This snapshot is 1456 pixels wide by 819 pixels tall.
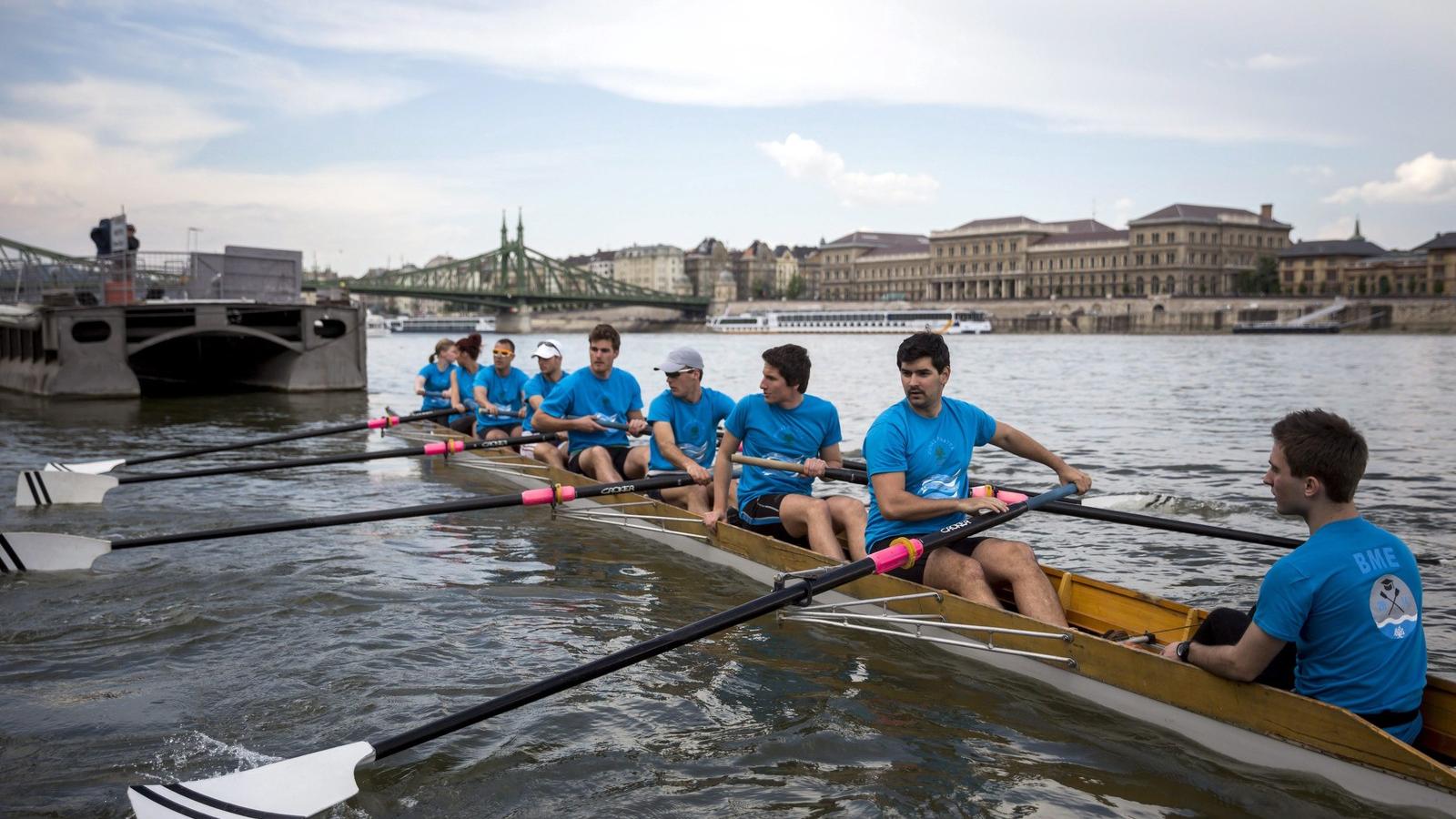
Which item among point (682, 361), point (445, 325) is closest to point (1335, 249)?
point (445, 325)

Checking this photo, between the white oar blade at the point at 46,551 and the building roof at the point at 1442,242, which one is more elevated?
the building roof at the point at 1442,242

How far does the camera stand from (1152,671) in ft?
15.5

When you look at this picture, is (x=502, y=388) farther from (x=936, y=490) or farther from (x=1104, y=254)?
(x=1104, y=254)

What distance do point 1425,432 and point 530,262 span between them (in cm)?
10776

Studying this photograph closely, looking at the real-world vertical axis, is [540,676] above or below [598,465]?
below

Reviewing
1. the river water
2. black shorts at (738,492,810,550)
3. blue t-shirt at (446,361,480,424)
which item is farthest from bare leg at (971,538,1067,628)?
blue t-shirt at (446,361,480,424)

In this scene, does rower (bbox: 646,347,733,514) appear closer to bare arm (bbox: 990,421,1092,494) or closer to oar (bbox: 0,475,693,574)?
oar (bbox: 0,475,693,574)

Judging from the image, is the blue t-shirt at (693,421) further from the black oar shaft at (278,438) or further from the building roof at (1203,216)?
the building roof at (1203,216)

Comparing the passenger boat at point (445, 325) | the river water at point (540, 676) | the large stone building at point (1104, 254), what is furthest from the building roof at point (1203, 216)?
the river water at point (540, 676)

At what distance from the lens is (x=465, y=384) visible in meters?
14.1

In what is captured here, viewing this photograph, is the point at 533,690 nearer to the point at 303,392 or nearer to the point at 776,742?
the point at 776,742

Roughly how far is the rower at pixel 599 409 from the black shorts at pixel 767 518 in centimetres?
201

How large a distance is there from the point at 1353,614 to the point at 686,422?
508 cm

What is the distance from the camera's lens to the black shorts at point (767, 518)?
729 cm
